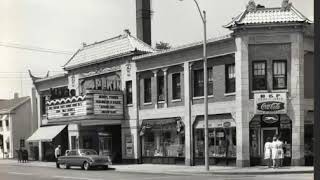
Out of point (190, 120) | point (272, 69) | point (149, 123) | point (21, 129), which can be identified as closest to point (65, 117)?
point (149, 123)

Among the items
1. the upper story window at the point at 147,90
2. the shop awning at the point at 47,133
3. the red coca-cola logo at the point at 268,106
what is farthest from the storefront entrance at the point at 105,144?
the red coca-cola logo at the point at 268,106

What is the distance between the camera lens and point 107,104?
37.9m

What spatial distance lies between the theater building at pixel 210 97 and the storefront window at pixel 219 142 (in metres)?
0.06

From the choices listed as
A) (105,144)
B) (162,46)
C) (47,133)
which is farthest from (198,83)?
(162,46)

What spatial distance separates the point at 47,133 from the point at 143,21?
1450 cm

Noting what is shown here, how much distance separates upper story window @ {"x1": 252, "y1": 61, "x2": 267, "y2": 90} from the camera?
29.1 m

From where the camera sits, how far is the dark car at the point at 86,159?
32.4 m

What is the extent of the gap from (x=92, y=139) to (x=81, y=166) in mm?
9648

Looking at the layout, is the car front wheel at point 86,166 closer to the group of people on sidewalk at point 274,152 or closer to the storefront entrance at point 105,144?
the storefront entrance at point 105,144

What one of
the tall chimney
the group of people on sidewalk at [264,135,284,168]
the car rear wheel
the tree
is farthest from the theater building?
the tree

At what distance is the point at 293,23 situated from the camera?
92.6 feet

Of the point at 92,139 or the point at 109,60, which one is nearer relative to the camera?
the point at 109,60

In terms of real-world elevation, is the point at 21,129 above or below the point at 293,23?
below

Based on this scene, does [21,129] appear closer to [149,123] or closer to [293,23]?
[149,123]
